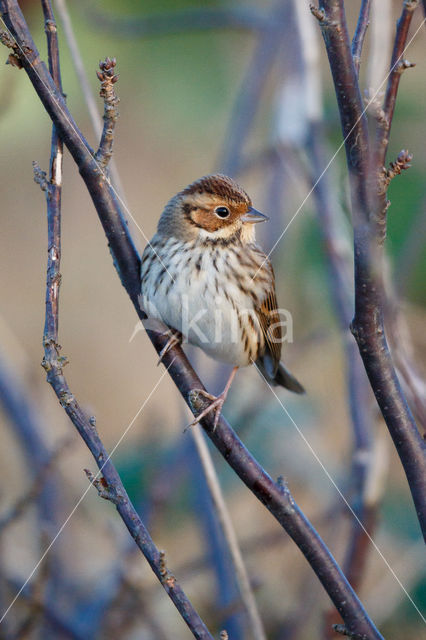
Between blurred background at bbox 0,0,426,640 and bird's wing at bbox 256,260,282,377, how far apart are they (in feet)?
0.52

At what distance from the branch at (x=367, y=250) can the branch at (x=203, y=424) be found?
0.27 m

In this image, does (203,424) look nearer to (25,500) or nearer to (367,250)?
(25,500)

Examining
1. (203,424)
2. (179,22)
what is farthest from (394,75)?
(179,22)

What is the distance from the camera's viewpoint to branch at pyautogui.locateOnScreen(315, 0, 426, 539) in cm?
139

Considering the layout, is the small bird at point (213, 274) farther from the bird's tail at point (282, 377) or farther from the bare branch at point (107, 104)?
the bare branch at point (107, 104)

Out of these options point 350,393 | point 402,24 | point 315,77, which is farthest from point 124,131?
point 402,24

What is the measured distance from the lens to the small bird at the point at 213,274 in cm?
278

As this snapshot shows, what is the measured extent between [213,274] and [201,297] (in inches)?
4.3

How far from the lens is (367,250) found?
4.89 ft

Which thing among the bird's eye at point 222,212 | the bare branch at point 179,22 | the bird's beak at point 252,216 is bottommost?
the bird's beak at point 252,216

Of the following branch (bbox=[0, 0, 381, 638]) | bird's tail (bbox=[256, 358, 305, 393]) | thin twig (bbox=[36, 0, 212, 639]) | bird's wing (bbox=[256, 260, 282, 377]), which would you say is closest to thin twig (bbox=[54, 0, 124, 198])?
branch (bbox=[0, 0, 381, 638])

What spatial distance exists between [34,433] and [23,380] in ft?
0.79

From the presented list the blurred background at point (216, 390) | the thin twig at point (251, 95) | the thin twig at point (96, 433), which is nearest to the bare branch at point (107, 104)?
the thin twig at point (96, 433)

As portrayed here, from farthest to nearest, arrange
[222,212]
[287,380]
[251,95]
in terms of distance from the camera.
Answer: [287,380], [251,95], [222,212]
